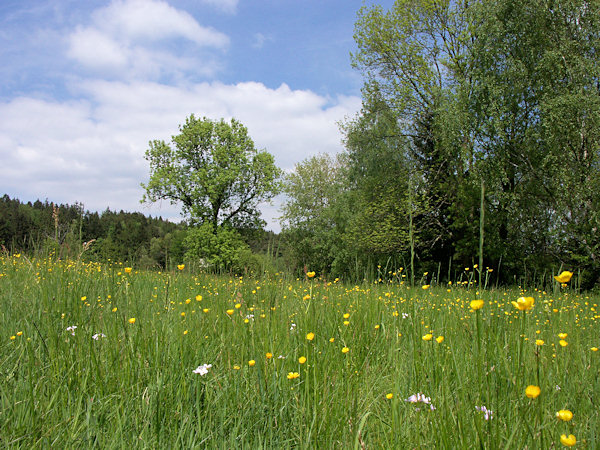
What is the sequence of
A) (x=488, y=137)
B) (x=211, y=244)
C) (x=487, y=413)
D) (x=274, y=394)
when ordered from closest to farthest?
(x=487, y=413), (x=274, y=394), (x=488, y=137), (x=211, y=244)

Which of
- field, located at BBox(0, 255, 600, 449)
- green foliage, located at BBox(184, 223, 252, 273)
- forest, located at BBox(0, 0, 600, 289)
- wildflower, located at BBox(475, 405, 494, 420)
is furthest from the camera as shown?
green foliage, located at BBox(184, 223, 252, 273)

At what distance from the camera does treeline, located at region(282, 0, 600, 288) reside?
13492 millimetres

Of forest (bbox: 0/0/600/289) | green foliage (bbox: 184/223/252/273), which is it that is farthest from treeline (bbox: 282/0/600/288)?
green foliage (bbox: 184/223/252/273)

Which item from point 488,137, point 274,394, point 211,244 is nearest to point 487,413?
point 274,394

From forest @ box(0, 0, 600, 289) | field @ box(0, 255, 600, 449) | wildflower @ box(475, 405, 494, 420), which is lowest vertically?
field @ box(0, 255, 600, 449)

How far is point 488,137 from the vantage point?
15836mm

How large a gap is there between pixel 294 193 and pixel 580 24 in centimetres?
2633

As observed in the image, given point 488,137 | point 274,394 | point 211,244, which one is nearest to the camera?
point 274,394

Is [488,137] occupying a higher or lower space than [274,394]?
higher

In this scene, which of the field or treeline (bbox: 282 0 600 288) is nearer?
the field

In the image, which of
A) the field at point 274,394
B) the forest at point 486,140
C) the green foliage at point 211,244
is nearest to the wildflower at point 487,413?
the field at point 274,394

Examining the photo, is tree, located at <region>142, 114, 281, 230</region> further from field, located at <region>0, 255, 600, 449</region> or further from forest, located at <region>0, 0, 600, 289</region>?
field, located at <region>0, 255, 600, 449</region>

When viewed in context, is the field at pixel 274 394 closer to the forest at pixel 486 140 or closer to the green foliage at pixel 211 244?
the forest at pixel 486 140

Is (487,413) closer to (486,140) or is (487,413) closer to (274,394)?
(274,394)
